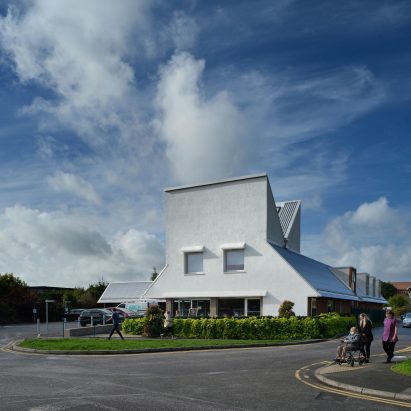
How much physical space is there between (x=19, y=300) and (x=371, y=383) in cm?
5311

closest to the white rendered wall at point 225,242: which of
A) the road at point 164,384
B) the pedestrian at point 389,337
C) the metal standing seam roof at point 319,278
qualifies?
the metal standing seam roof at point 319,278

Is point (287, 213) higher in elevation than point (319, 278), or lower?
higher

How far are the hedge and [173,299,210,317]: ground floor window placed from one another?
940 cm

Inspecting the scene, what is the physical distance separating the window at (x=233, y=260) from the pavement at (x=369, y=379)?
21.0 metres

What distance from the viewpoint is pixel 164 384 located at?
40.0ft

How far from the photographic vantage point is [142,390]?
11.4 metres

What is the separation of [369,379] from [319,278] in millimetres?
27356

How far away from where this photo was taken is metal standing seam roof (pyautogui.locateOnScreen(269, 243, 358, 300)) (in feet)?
116

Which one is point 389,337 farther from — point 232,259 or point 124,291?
point 124,291

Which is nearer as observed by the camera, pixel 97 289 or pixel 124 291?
pixel 124 291

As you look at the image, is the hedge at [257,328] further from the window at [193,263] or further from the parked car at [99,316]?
the parked car at [99,316]

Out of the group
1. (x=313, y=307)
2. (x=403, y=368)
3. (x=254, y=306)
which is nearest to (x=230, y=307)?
(x=254, y=306)

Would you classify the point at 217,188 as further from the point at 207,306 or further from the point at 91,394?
the point at 91,394

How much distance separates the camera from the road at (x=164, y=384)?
32.2 ft
